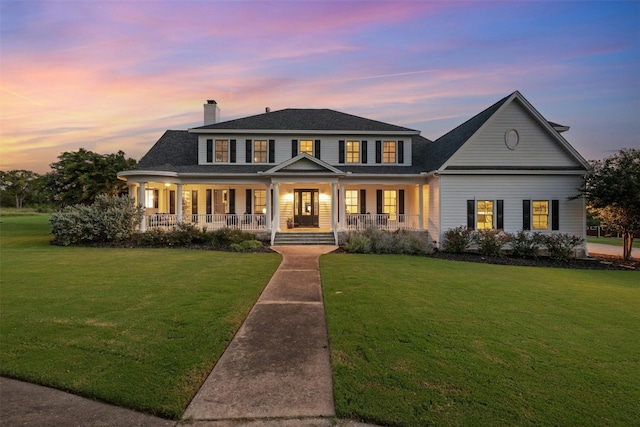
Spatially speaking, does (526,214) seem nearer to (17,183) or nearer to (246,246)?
(246,246)

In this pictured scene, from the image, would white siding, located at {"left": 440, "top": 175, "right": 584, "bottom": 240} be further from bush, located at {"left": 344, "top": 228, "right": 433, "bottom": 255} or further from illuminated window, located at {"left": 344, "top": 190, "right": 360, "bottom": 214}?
illuminated window, located at {"left": 344, "top": 190, "right": 360, "bottom": 214}

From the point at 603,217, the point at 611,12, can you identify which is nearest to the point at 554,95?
the point at 611,12

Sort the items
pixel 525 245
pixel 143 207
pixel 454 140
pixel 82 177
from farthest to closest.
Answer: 1. pixel 82 177
2. pixel 454 140
3. pixel 143 207
4. pixel 525 245

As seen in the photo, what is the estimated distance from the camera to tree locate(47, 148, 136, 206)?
2397cm

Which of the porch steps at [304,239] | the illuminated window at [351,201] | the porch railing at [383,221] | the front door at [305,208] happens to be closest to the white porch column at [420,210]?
the porch railing at [383,221]

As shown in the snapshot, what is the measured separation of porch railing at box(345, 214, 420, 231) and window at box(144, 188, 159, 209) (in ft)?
41.1

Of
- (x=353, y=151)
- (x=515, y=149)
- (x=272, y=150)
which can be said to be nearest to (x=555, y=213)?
(x=515, y=149)

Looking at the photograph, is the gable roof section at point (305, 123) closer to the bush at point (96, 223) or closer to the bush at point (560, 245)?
the bush at point (96, 223)

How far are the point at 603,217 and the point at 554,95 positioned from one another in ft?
51.0

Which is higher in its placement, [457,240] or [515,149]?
[515,149]

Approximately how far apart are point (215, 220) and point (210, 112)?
8284 millimetres

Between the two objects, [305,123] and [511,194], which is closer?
[511,194]

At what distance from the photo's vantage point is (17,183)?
83500mm

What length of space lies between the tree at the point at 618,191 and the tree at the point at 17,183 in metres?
110
